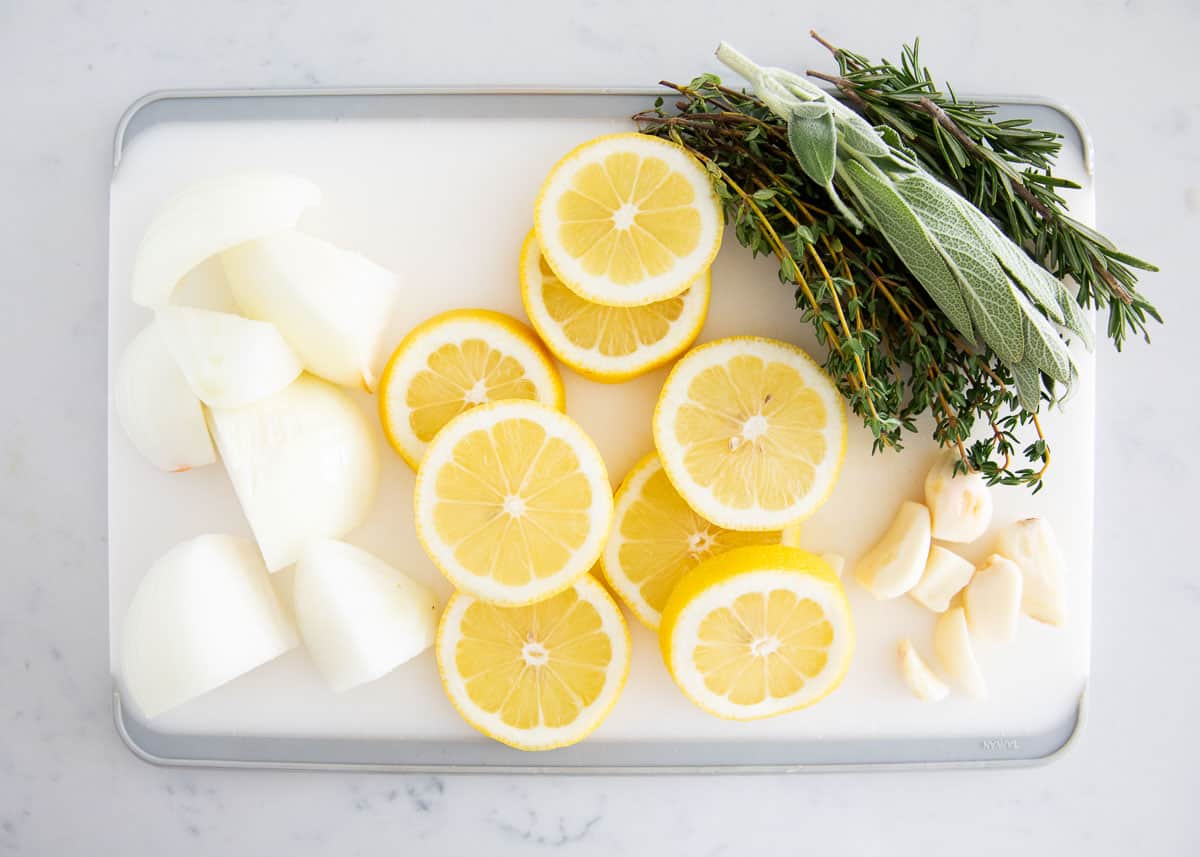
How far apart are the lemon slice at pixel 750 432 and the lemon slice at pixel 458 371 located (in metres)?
0.21

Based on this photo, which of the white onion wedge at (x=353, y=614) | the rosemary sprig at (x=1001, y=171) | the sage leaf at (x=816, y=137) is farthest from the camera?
the white onion wedge at (x=353, y=614)

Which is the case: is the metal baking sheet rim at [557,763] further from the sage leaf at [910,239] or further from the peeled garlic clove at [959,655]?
the sage leaf at [910,239]

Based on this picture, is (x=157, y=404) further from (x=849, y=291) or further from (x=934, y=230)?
(x=934, y=230)

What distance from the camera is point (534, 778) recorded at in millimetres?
1569

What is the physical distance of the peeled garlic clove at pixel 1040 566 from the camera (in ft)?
4.80

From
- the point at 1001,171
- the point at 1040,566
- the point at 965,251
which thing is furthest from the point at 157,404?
the point at 1040,566

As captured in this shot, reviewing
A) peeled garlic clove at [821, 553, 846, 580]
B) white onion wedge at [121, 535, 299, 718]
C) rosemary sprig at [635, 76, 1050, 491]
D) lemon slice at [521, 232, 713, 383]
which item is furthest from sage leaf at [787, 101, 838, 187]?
white onion wedge at [121, 535, 299, 718]

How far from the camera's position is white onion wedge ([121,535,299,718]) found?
1371mm

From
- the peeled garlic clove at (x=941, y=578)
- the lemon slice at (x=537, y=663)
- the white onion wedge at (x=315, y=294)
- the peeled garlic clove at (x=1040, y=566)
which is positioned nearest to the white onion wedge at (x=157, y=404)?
the white onion wedge at (x=315, y=294)

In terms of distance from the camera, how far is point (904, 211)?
3.83ft

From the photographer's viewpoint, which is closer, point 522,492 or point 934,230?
point 934,230

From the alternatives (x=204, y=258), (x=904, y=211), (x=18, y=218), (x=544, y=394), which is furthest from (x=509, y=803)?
(x=18, y=218)

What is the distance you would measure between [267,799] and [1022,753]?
134 centimetres

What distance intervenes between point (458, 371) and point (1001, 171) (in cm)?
87
